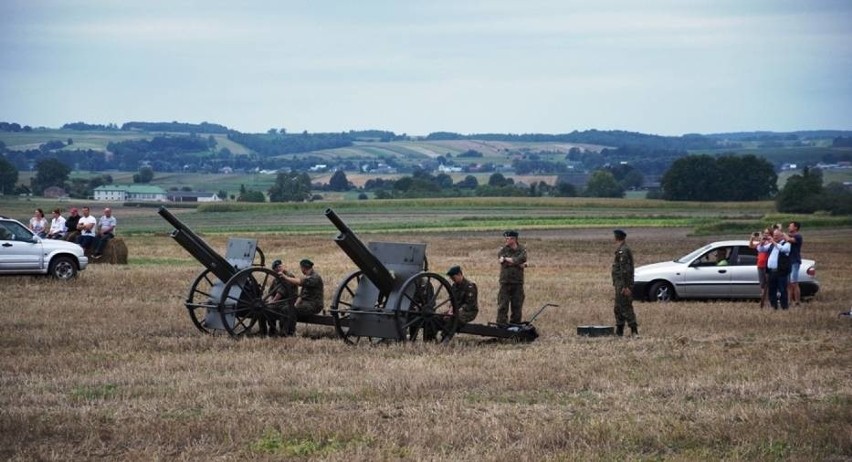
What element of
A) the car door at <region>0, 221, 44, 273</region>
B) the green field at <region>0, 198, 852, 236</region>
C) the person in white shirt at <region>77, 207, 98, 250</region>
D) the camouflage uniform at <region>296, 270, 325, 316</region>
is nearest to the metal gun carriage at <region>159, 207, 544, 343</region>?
the camouflage uniform at <region>296, 270, 325, 316</region>

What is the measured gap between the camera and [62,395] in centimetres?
1377

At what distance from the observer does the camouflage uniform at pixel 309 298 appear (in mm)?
20203

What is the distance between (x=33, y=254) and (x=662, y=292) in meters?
12.8

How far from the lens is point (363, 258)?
18625 mm

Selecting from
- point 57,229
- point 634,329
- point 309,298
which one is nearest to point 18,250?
point 57,229

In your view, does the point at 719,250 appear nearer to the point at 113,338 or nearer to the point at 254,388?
the point at 113,338

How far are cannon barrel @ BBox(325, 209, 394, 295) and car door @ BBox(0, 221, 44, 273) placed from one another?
12603mm

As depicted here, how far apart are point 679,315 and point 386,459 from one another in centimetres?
1386

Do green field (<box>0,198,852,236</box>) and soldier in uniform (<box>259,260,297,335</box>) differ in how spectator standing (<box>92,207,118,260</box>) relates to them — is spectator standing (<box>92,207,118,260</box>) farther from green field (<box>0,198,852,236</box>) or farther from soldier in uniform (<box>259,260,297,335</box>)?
green field (<box>0,198,852,236</box>)

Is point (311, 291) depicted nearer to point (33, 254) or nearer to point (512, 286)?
point (512, 286)

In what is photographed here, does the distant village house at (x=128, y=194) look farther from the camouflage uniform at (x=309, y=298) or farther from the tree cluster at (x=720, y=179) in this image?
the camouflage uniform at (x=309, y=298)

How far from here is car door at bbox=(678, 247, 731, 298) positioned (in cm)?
2783

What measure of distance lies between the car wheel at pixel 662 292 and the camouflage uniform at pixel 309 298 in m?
9.71

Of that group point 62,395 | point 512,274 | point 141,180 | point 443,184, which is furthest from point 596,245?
point 141,180
